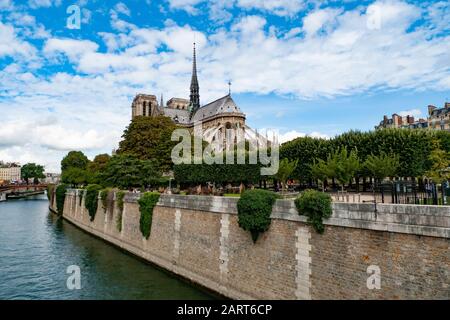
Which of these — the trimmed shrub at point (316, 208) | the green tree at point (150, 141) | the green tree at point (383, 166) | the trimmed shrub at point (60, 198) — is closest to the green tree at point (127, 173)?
the green tree at point (150, 141)

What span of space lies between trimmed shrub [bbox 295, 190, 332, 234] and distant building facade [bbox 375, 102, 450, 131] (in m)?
58.1

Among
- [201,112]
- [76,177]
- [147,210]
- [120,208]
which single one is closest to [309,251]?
[147,210]

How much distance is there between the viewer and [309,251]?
11.4 meters

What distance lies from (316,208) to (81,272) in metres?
13.9

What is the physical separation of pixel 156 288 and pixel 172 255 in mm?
2365

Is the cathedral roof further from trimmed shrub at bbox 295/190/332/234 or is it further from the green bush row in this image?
trimmed shrub at bbox 295/190/332/234

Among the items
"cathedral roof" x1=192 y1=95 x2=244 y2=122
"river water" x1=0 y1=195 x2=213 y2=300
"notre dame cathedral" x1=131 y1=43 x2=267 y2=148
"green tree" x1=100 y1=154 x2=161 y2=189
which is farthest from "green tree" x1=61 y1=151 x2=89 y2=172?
"river water" x1=0 y1=195 x2=213 y2=300

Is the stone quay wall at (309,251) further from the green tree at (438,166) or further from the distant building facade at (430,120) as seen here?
the distant building facade at (430,120)

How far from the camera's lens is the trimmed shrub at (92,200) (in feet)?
101

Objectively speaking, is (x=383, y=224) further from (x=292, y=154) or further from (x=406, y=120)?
(x=406, y=120)

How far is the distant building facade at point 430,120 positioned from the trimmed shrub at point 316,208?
58067 millimetres

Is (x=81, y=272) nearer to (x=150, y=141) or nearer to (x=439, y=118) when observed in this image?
(x=150, y=141)

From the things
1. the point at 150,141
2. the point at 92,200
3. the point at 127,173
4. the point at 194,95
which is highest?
the point at 194,95
